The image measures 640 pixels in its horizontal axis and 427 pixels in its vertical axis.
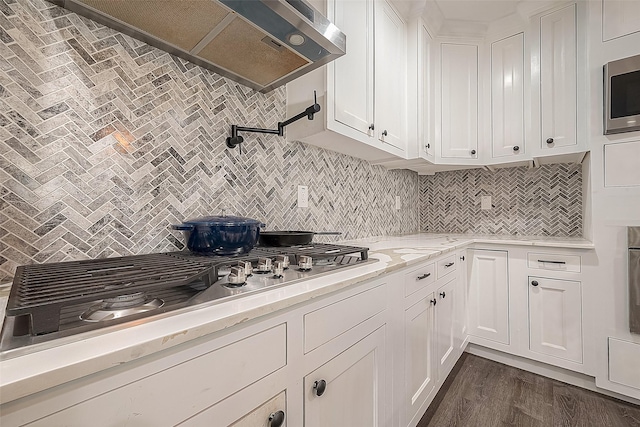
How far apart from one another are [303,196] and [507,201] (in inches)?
82.6

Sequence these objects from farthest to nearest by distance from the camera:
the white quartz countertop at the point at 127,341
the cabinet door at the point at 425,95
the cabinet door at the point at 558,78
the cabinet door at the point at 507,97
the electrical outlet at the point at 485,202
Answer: the electrical outlet at the point at 485,202 < the cabinet door at the point at 507,97 < the cabinet door at the point at 425,95 < the cabinet door at the point at 558,78 < the white quartz countertop at the point at 127,341

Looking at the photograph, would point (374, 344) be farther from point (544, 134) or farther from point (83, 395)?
point (544, 134)

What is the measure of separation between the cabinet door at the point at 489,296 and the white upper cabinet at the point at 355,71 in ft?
4.83

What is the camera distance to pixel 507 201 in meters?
2.70

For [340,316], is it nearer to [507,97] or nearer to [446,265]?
[446,265]

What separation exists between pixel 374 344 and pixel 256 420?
53cm

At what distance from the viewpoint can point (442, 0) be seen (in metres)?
2.11

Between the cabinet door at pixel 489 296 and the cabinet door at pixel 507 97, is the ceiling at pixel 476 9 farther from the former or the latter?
the cabinet door at pixel 489 296

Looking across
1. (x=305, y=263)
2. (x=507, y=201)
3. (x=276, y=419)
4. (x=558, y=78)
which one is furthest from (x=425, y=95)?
(x=276, y=419)

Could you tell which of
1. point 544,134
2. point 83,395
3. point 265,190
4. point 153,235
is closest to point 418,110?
point 544,134

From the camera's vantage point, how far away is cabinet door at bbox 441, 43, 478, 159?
2508 mm

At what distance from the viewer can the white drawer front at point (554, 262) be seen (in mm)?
1931

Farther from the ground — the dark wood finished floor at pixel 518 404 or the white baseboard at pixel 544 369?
the white baseboard at pixel 544 369

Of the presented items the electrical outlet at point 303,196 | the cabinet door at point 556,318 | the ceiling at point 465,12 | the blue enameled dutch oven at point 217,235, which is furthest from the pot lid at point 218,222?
the cabinet door at point 556,318
